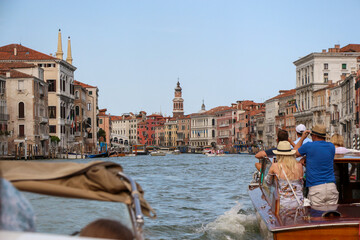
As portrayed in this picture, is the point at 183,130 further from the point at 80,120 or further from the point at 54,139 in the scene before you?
the point at 54,139

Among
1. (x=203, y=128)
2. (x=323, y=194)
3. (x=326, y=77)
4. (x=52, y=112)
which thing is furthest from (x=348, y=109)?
(x=203, y=128)

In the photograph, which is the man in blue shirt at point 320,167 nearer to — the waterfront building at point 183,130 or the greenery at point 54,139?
the greenery at point 54,139

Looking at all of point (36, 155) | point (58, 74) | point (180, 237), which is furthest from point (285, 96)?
point (180, 237)

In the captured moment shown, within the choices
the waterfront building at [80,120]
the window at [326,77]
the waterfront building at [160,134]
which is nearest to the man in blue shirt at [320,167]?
the waterfront building at [80,120]

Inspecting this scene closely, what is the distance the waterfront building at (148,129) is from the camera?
140 metres

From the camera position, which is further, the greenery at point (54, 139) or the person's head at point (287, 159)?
the greenery at point (54, 139)

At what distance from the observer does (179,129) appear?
131 m

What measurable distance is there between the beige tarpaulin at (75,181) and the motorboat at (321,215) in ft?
8.22

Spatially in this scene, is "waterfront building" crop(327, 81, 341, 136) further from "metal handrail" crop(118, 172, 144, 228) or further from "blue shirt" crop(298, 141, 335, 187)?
"metal handrail" crop(118, 172, 144, 228)

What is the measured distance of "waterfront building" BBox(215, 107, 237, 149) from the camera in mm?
109312

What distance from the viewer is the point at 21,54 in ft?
190

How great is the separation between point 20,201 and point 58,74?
55.7 meters

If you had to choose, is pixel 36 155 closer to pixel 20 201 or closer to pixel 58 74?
pixel 58 74

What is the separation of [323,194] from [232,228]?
9.78 ft
